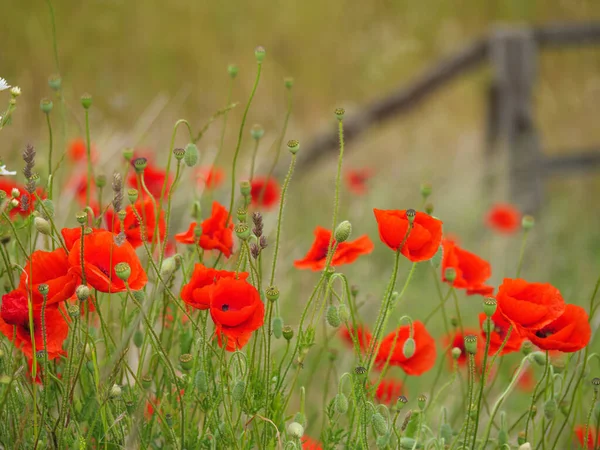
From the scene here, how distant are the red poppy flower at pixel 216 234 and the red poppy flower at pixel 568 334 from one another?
1.33 ft

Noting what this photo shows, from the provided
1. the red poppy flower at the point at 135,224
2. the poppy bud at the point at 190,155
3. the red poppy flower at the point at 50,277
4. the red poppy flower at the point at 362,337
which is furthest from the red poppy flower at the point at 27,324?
the red poppy flower at the point at 362,337

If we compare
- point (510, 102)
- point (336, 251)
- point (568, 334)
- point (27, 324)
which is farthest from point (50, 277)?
point (510, 102)

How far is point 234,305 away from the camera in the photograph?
918 millimetres

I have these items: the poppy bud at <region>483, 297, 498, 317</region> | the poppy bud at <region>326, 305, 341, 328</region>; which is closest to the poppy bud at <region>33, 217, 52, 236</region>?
the poppy bud at <region>326, 305, 341, 328</region>

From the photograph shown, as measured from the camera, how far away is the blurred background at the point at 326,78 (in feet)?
13.6

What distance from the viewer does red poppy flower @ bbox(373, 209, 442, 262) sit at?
945mm

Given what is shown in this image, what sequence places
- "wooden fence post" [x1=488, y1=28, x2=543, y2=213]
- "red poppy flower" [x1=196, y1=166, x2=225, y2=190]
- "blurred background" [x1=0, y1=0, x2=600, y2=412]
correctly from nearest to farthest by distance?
"red poppy flower" [x1=196, y1=166, x2=225, y2=190] → "wooden fence post" [x1=488, y1=28, x2=543, y2=213] → "blurred background" [x1=0, y1=0, x2=600, y2=412]

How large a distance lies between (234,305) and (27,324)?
252mm

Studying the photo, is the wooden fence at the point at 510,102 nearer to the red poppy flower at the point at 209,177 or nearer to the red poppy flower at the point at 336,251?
the red poppy flower at the point at 209,177

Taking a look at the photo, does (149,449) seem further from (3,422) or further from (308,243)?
(308,243)

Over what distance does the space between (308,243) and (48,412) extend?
2334 millimetres

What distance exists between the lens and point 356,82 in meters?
5.21

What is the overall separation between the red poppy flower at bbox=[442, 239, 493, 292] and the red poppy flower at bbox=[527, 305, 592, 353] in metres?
0.12

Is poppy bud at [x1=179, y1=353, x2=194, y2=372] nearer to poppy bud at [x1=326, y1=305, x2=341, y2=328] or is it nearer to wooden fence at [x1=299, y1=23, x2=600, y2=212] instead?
poppy bud at [x1=326, y1=305, x2=341, y2=328]
